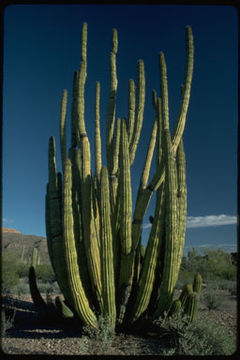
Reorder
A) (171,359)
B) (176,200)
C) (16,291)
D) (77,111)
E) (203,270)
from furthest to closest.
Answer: (203,270), (16,291), (77,111), (176,200), (171,359)

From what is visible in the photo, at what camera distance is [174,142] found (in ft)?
21.5

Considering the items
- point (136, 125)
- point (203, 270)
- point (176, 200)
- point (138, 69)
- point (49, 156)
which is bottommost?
point (203, 270)

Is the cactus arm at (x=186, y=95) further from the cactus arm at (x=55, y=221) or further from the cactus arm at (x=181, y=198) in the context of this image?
the cactus arm at (x=55, y=221)

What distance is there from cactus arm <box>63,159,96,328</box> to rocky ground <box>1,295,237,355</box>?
44 centimetres

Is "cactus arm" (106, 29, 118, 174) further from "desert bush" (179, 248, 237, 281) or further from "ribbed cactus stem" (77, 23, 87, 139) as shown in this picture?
"desert bush" (179, 248, 237, 281)

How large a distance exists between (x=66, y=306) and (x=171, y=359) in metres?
2.94

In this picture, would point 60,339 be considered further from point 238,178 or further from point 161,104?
point 161,104

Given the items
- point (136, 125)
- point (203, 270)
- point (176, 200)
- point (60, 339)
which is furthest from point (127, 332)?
point (203, 270)

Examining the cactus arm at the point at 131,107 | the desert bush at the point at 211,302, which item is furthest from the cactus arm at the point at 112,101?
the desert bush at the point at 211,302

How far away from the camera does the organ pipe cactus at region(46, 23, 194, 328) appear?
6121 mm

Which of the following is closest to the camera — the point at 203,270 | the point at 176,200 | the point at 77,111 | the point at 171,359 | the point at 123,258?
the point at 171,359

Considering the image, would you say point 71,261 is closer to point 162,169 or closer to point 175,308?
point 175,308

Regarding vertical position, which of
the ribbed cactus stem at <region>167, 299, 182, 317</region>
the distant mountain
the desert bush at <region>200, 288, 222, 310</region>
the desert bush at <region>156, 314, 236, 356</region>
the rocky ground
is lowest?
the distant mountain

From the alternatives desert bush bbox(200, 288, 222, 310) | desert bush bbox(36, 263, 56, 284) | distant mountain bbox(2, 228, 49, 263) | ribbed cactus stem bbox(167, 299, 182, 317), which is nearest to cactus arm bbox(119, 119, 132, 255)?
ribbed cactus stem bbox(167, 299, 182, 317)
